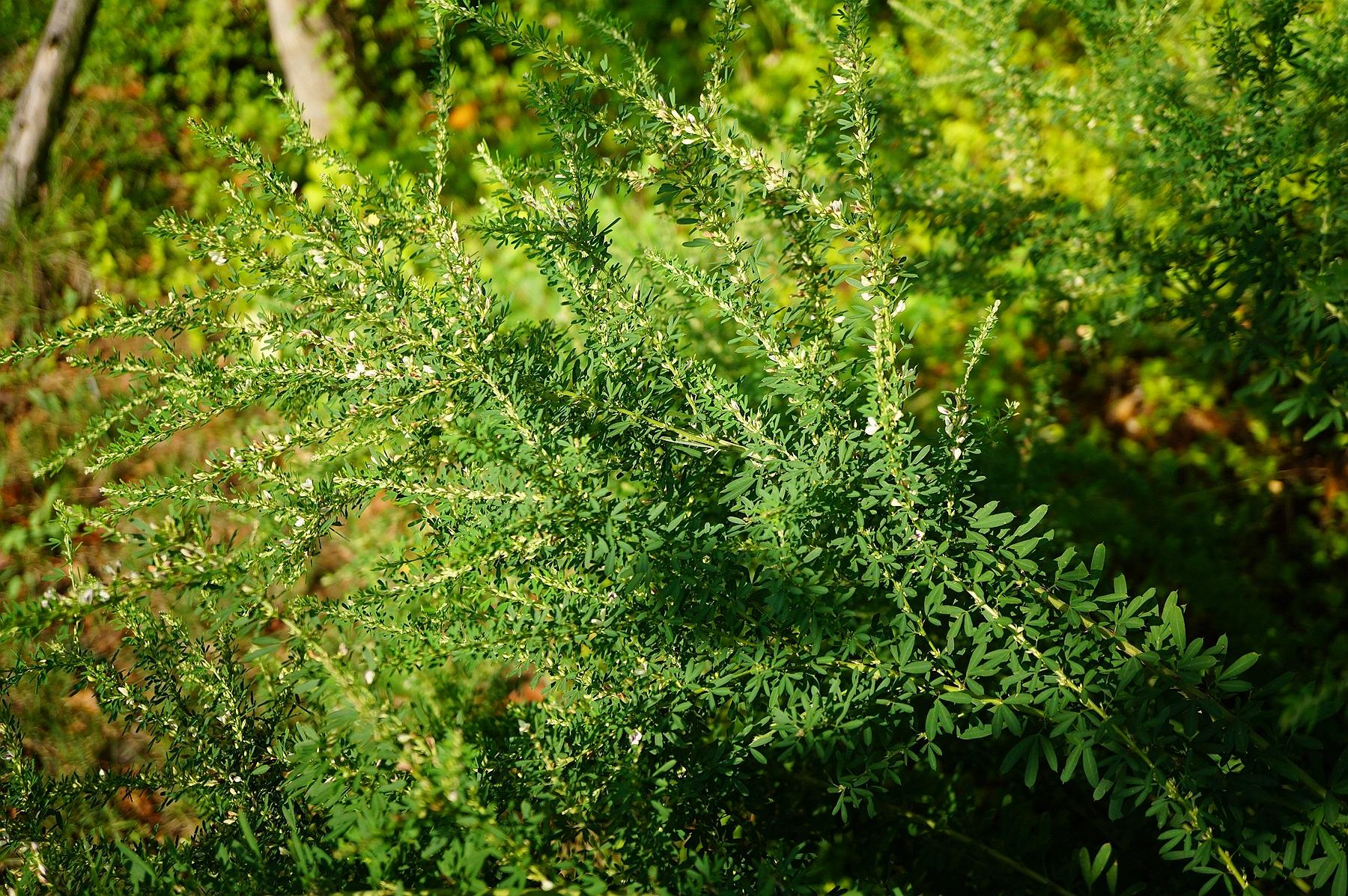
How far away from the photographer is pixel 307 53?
4.74 metres

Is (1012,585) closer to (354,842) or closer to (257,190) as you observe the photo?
(354,842)

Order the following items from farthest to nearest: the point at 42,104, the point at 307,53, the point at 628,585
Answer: the point at 307,53, the point at 42,104, the point at 628,585

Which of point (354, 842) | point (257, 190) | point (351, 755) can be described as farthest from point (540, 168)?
point (354, 842)

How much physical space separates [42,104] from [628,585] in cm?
416

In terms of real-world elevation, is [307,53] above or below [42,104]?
above

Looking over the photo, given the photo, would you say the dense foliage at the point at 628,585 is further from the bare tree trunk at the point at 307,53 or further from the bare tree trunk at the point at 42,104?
the bare tree trunk at the point at 307,53

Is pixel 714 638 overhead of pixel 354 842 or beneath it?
overhead

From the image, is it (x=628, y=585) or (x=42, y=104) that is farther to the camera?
(x=42, y=104)

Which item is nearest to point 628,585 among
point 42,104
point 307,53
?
point 42,104

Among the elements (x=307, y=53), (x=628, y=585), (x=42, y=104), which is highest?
(x=307, y=53)

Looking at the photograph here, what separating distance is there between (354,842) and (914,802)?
108cm

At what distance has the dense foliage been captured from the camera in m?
1.16

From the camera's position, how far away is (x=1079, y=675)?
126cm

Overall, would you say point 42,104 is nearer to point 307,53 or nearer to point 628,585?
point 307,53
